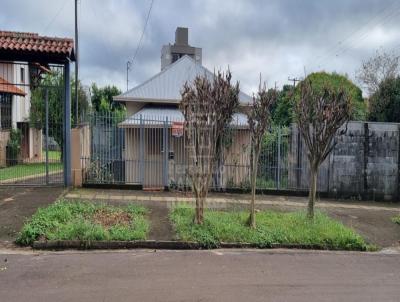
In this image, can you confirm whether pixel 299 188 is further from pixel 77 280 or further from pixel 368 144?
pixel 77 280

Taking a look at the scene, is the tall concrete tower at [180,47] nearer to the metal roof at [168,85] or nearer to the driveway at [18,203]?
the metal roof at [168,85]

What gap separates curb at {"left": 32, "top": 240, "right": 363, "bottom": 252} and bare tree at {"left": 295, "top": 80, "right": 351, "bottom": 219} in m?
1.72

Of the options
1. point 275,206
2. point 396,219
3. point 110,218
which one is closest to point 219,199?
point 275,206

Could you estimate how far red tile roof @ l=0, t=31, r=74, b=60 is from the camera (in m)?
11.6

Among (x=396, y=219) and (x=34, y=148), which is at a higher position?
(x=34, y=148)

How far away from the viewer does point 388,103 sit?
19.3 m

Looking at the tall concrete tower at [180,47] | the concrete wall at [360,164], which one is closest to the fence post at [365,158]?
the concrete wall at [360,164]

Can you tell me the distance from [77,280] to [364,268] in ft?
14.7

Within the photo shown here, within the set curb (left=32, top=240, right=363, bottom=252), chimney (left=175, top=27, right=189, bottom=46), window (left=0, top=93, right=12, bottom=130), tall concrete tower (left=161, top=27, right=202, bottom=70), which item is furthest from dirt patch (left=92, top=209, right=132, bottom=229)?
chimney (left=175, top=27, right=189, bottom=46)

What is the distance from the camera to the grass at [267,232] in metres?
7.91

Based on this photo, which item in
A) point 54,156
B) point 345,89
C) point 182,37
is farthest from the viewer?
point 182,37

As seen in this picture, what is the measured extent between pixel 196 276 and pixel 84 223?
2851 mm

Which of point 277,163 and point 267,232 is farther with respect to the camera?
point 277,163

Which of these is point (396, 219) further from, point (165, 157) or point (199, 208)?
point (165, 157)
